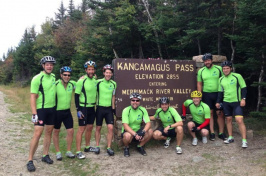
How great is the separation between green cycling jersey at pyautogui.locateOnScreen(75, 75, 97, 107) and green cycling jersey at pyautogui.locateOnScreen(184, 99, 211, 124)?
2.68 metres

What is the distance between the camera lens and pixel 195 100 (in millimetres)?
6168

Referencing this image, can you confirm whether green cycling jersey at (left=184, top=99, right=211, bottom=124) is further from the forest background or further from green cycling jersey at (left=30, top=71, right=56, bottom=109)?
green cycling jersey at (left=30, top=71, right=56, bottom=109)

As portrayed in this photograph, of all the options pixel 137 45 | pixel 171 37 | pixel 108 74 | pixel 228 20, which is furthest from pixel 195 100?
pixel 137 45

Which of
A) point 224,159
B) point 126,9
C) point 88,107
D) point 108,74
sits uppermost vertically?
point 126,9

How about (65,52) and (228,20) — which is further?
(65,52)

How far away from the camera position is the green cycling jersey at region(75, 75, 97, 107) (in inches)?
219

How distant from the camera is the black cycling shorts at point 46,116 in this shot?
4.87m

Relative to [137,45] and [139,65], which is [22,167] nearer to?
[139,65]

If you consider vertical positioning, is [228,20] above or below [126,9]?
below

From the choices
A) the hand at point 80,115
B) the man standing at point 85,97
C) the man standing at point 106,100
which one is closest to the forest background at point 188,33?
the man standing at point 106,100

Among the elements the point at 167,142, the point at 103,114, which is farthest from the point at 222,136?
the point at 103,114

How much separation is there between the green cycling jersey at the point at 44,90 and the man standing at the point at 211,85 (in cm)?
406

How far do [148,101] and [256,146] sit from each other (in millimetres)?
3029

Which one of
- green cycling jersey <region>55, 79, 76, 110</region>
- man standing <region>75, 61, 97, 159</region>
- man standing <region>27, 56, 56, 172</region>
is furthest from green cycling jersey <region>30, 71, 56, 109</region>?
man standing <region>75, 61, 97, 159</region>
